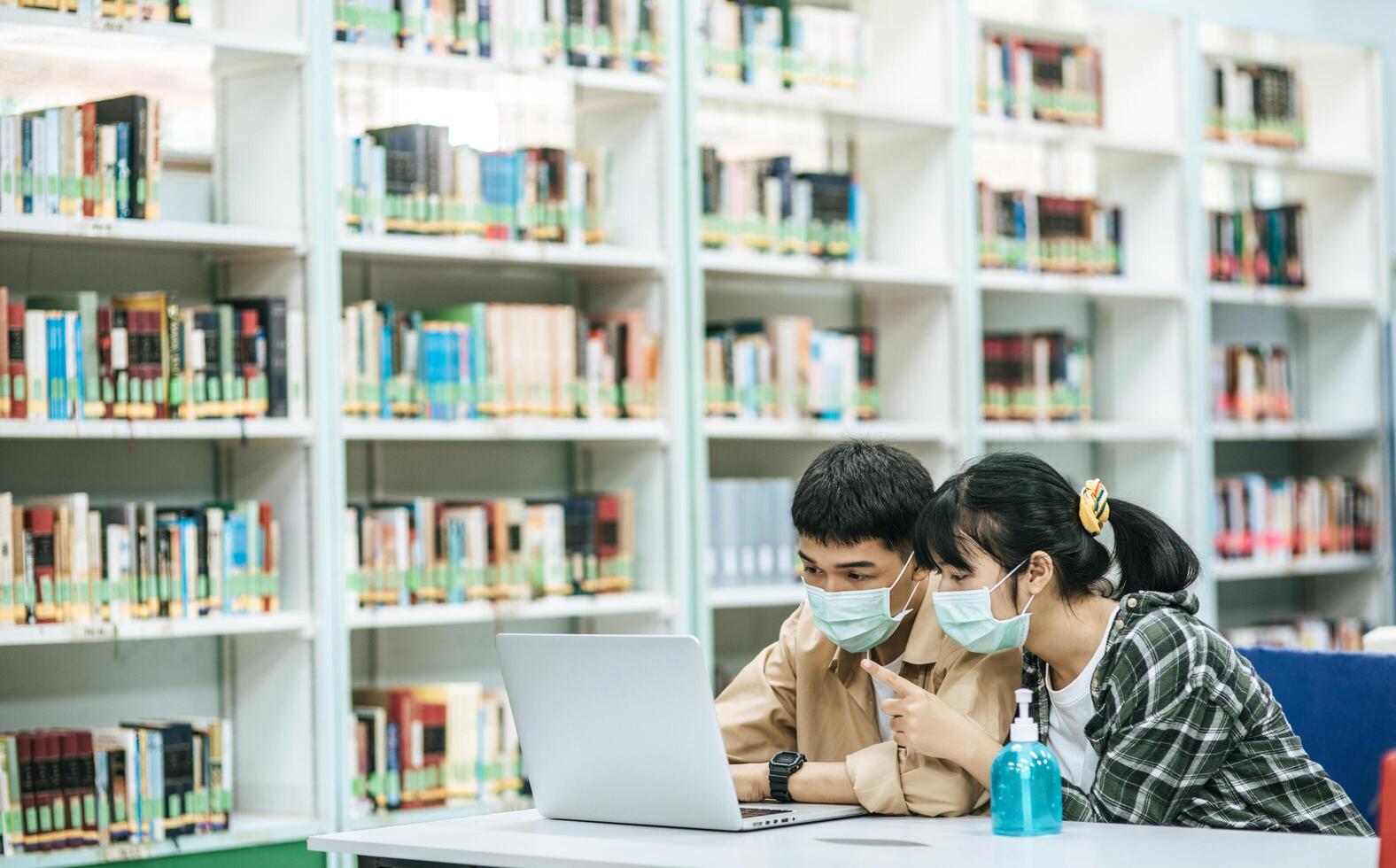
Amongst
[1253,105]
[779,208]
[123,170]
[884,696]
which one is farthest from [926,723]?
[1253,105]

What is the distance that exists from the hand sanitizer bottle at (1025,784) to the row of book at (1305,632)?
3.65 meters

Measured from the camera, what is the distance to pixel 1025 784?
2045mm

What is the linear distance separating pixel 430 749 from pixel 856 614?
182cm

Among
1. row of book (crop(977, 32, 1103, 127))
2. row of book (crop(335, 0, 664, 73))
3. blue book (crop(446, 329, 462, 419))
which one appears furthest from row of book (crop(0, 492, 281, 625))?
row of book (crop(977, 32, 1103, 127))

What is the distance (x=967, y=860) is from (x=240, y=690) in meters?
2.45

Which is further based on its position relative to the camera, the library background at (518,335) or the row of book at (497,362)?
A: the row of book at (497,362)

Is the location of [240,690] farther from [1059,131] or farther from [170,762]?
[1059,131]

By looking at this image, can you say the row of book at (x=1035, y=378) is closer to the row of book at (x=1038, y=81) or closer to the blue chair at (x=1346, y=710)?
the row of book at (x=1038, y=81)

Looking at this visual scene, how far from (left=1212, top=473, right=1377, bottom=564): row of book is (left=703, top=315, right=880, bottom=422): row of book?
4.58 ft

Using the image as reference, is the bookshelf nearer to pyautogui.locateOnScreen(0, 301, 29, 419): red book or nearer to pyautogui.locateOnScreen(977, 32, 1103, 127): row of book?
pyautogui.locateOnScreen(977, 32, 1103, 127): row of book

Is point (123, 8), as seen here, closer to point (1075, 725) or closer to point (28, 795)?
point (28, 795)

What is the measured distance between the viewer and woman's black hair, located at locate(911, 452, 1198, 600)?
89.6 inches

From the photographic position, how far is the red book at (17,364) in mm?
3459

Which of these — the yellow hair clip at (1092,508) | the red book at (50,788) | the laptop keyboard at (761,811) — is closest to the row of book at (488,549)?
the red book at (50,788)
